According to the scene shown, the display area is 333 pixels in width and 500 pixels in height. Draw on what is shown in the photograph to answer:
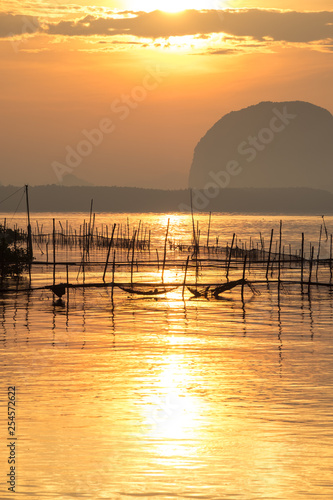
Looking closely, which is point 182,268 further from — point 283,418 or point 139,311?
point 283,418

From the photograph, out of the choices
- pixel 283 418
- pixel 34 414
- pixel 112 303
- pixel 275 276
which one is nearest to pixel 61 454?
pixel 34 414

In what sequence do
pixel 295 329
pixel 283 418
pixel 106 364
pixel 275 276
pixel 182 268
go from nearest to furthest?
pixel 283 418, pixel 106 364, pixel 295 329, pixel 275 276, pixel 182 268

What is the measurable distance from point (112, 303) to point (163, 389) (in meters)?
13.8

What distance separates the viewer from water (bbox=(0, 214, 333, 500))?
8781mm

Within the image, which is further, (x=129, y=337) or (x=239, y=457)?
(x=129, y=337)

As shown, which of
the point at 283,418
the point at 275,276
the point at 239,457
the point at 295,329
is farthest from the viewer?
the point at 275,276

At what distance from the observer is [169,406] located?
1197 centimetres

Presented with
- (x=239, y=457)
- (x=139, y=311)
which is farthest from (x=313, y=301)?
(x=239, y=457)

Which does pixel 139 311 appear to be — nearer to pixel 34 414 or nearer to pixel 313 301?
pixel 313 301

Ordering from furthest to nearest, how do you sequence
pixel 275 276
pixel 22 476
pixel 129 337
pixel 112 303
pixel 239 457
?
pixel 275 276 → pixel 112 303 → pixel 129 337 → pixel 239 457 → pixel 22 476

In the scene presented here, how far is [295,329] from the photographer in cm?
2073

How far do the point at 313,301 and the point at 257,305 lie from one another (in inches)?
85.8

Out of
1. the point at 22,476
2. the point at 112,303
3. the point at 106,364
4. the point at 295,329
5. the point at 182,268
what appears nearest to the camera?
the point at 22,476

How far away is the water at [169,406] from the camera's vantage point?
28.8 ft
